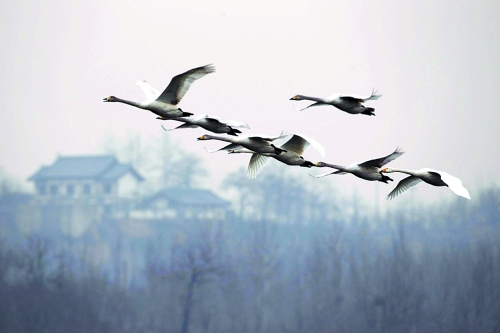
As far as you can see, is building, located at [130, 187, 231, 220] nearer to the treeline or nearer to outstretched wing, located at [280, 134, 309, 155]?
the treeline

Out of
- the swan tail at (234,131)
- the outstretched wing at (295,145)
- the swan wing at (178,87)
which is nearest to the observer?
the swan wing at (178,87)

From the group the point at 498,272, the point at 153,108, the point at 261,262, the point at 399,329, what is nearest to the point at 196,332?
the point at 261,262

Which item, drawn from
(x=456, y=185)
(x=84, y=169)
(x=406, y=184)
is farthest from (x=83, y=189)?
(x=456, y=185)

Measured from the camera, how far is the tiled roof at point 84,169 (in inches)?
2849

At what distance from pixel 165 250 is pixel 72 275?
855cm

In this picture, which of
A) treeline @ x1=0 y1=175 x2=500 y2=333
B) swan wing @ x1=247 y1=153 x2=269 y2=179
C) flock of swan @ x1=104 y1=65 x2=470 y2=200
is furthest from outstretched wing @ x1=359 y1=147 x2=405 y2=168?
treeline @ x1=0 y1=175 x2=500 y2=333

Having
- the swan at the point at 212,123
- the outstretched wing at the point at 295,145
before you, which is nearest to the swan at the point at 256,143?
the swan at the point at 212,123

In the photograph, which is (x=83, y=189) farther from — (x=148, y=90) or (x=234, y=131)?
(x=234, y=131)

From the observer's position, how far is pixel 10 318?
177ft

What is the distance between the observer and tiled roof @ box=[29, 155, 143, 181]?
7238 cm

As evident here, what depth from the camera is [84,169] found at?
73.0 meters

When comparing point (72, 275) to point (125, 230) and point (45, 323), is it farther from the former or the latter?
point (125, 230)

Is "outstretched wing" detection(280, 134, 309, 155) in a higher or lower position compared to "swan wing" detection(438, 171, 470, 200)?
higher

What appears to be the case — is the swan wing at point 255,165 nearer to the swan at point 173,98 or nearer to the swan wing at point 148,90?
the swan wing at point 148,90
